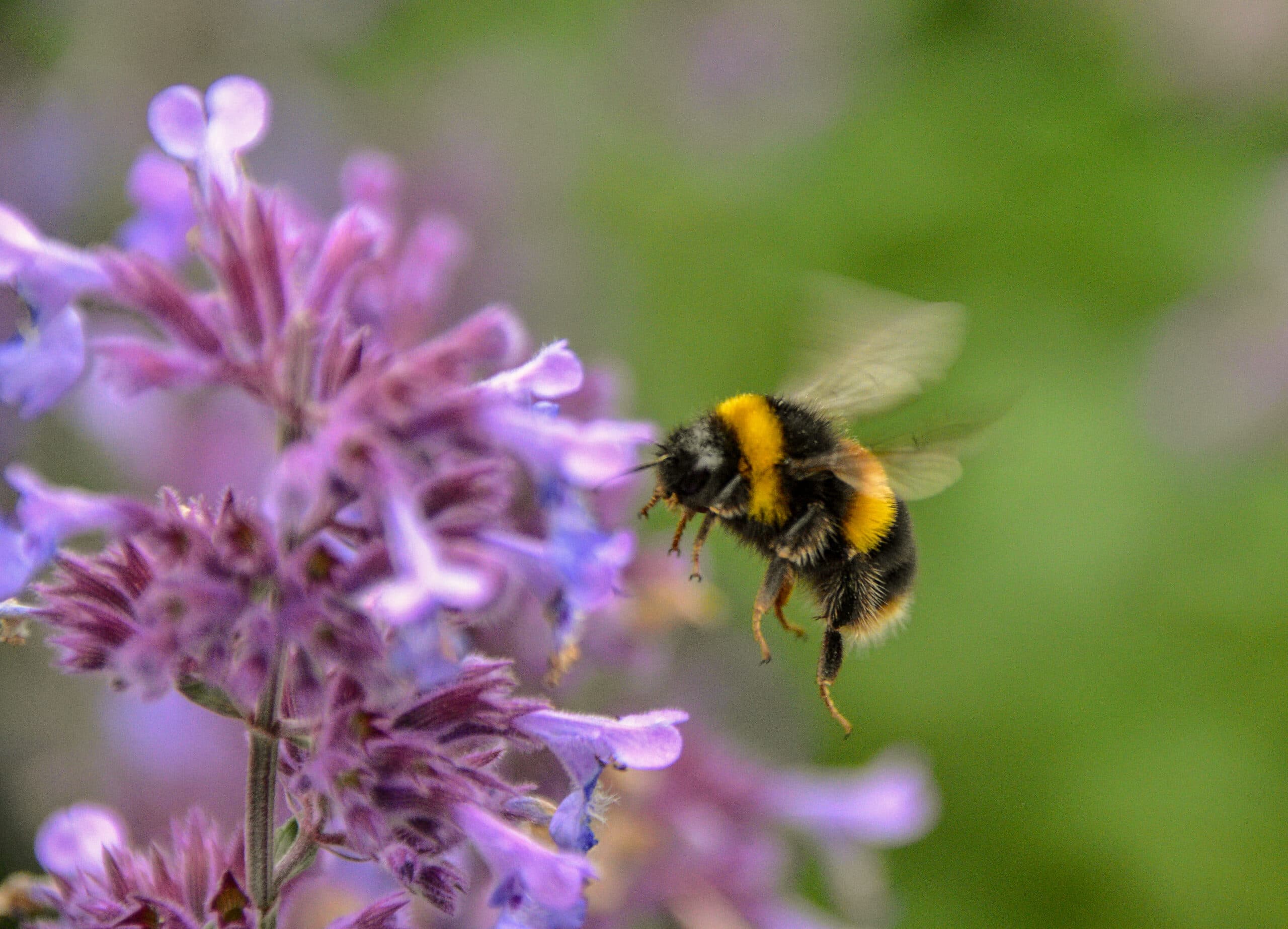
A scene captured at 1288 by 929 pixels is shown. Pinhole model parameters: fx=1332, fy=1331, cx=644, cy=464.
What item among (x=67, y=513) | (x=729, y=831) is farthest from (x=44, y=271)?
(x=729, y=831)

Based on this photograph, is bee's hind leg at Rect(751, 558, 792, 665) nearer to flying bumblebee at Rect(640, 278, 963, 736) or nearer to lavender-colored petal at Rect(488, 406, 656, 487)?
flying bumblebee at Rect(640, 278, 963, 736)

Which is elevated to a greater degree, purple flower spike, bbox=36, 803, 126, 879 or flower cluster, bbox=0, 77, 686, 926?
Result: flower cluster, bbox=0, 77, 686, 926

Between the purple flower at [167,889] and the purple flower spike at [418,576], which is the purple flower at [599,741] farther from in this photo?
the purple flower at [167,889]

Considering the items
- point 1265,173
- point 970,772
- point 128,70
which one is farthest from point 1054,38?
point 128,70

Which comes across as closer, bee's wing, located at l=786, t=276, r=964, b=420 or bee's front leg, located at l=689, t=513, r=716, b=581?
bee's front leg, located at l=689, t=513, r=716, b=581

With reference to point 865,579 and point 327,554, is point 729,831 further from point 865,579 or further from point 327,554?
point 327,554

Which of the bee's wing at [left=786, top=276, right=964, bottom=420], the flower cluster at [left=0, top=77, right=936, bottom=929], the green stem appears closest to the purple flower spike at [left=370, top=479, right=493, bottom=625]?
the flower cluster at [left=0, top=77, right=936, bottom=929]
